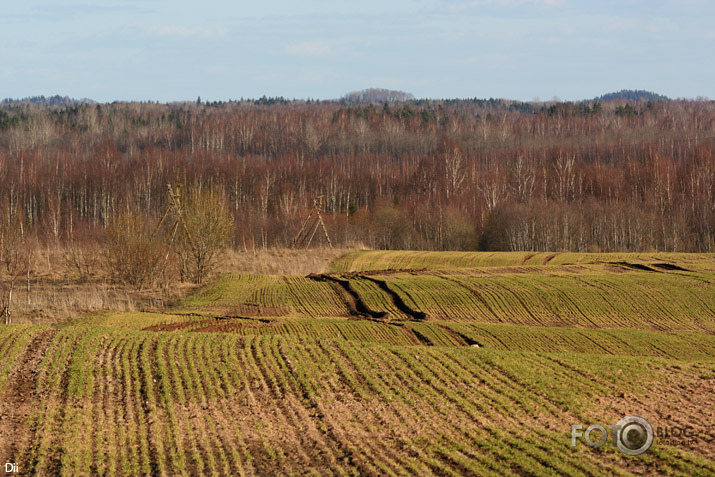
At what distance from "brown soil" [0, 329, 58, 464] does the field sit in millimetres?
53

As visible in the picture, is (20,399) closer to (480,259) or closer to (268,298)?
(268,298)

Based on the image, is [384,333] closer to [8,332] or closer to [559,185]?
[8,332]

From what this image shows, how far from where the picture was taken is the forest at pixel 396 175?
3066 inches

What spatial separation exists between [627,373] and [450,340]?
9.25 meters

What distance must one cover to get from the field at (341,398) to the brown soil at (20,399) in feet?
0.18

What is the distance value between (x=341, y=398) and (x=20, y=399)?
27.6 ft

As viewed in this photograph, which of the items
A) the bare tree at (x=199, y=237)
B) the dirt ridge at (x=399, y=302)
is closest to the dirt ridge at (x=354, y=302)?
the dirt ridge at (x=399, y=302)

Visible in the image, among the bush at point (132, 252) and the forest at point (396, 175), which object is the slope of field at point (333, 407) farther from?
the forest at point (396, 175)

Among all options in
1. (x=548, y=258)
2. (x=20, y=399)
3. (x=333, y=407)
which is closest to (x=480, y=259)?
(x=548, y=258)

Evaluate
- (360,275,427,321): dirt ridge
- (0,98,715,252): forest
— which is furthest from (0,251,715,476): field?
(0,98,715,252): forest

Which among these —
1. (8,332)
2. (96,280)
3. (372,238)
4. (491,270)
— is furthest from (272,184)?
(8,332)

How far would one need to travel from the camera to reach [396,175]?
113 m

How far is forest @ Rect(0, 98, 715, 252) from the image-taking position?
255ft

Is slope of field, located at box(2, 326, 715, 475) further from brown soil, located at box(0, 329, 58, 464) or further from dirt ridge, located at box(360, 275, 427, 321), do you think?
dirt ridge, located at box(360, 275, 427, 321)
